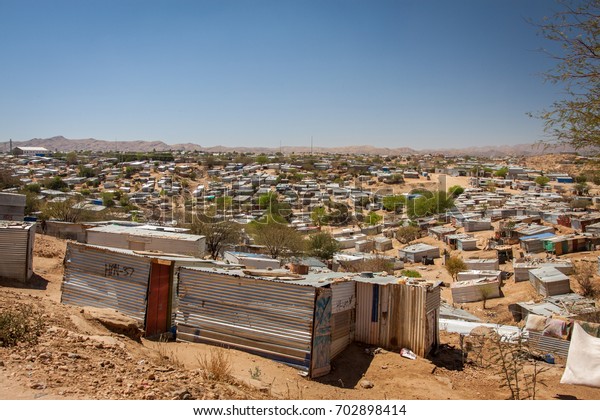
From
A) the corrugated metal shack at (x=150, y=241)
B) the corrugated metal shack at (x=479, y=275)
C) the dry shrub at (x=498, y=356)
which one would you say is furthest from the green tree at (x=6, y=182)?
the dry shrub at (x=498, y=356)

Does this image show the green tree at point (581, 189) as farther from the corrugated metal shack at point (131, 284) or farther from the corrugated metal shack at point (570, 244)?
the corrugated metal shack at point (131, 284)

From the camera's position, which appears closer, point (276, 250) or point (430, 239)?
point (276, 250)

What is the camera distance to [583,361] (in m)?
6.69

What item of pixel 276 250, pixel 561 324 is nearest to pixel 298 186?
pixel 276 250

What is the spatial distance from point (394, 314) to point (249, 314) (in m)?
2.60

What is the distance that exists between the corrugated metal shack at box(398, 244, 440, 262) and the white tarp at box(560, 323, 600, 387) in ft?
75.9

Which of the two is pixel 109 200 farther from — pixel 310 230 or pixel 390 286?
pixel 390 286

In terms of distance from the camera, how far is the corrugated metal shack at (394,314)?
7734mm

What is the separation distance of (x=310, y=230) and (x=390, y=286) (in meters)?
29.9

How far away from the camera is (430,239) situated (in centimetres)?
3659

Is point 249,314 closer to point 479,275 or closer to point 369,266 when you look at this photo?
point 369,266

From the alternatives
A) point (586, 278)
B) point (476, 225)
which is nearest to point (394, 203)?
point (476, 225)

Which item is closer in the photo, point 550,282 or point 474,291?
point 550,282

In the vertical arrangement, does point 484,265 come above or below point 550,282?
below
